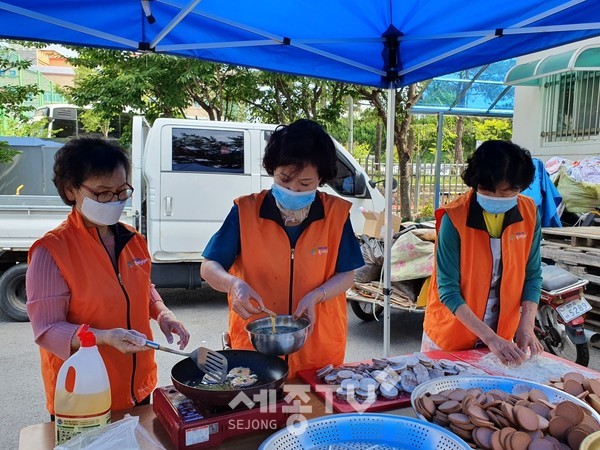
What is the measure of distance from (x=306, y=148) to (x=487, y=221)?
89 cm

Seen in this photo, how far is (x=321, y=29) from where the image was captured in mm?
2498

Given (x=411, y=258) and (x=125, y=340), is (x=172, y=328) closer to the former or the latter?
(x=125, y=340)

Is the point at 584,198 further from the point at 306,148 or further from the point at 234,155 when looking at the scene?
the point at 306,148

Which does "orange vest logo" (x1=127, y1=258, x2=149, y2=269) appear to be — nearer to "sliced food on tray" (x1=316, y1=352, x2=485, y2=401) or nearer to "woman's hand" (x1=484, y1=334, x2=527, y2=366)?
"sliced food on tray" (x1=316, y1=352, x2=485, y2=401)

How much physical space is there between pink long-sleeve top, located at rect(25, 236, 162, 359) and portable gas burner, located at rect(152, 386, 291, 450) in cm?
37

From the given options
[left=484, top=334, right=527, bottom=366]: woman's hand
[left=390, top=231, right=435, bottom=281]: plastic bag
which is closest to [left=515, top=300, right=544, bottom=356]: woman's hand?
[left=484, top=334, right=527, bottom=366]: woman's hand

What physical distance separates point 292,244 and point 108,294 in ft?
2.20

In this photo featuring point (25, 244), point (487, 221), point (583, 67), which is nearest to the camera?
point (487, 221)

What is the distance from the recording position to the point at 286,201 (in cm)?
187

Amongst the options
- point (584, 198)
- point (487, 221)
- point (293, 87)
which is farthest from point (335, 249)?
point (293, 87)

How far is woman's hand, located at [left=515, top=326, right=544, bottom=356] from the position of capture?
2.01m

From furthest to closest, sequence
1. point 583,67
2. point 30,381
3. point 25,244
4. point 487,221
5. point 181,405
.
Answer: point 583,67 → point 25,244 → point 30,381 → point 487,221 → point 181,405

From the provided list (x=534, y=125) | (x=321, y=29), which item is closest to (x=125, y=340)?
(x=321, y=29)

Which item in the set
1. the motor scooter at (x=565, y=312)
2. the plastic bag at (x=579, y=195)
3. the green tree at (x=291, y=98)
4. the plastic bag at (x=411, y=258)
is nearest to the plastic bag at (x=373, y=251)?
the plastic bag at (x=411, y=258)
